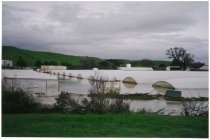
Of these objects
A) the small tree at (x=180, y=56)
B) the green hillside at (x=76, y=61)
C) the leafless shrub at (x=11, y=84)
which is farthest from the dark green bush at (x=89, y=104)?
the small tree at (x=180, y=56)

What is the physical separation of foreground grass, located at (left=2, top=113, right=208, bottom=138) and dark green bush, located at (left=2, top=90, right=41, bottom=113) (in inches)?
11.5

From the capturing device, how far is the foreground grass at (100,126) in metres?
6.79

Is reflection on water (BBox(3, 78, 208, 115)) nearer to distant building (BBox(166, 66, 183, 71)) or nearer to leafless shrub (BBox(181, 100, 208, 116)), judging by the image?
leafless shrub (BBox(181, 100, 208, 116))

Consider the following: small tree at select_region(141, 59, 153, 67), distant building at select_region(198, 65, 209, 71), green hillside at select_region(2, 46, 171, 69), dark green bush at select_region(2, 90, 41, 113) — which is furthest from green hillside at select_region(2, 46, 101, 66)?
distant building at select_region(198, 65, 209, 71)

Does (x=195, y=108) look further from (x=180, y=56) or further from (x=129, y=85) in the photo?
(x=129, y=85)

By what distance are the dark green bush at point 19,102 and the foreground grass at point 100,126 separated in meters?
0.29

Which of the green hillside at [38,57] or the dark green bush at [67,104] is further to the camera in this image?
the dark green bush at [67,104]

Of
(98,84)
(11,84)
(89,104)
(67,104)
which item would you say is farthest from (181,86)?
(11,84)

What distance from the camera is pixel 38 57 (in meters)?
8.24

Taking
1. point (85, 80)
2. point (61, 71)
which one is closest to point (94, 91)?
point (85, 80)

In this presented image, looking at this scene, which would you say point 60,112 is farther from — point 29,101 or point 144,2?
point 144,2

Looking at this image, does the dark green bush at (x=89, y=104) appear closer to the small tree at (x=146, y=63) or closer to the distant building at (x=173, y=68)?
the small tree at (x=146, y=63)

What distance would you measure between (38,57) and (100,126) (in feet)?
7.28

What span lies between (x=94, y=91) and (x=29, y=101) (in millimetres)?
1450
